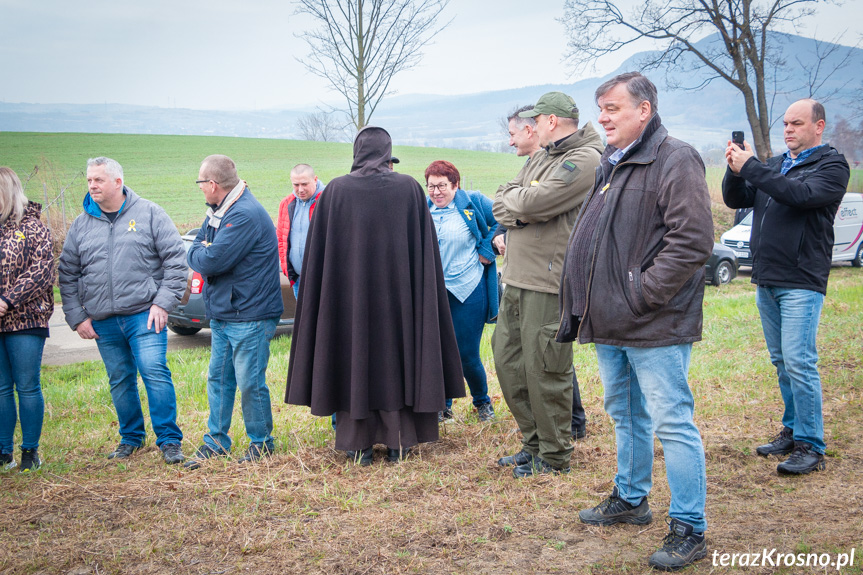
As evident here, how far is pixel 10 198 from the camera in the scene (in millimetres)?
4988

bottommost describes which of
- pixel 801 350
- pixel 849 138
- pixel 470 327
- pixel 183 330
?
pixel 183 330

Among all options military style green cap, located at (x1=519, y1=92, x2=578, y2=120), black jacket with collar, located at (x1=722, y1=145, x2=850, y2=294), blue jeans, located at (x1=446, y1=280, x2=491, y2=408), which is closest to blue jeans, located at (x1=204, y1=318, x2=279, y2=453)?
blue jeans, located at (x1=446, y1=280, x2=491, y2=408)

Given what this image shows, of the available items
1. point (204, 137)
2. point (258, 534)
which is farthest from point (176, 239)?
point (204, 137)

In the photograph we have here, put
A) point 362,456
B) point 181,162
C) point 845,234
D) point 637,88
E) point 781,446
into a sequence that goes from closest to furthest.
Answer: point 637,88, point 781,446, point 362,456, point 845,234, point 181,162

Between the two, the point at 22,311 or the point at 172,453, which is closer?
the point at 22,311

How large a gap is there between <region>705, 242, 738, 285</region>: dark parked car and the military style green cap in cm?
1266

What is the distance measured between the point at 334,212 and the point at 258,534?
82.5 inches

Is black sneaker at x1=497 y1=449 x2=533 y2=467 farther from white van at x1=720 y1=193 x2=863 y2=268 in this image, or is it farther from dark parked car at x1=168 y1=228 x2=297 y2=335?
white van at x1=720 y1=193 x2=863 y2=268

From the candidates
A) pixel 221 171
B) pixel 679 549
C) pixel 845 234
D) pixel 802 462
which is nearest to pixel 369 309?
pixel 221 171

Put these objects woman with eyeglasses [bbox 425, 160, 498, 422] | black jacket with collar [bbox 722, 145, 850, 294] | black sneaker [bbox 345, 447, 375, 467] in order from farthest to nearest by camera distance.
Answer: woman with eyeglasses [bbox 425, 160, 498, 422]
black sneaker [bbox 345, 447, 375, 467]
black jacket with collar [bbox 722, 145, 850, 294]

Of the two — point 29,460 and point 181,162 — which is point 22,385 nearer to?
point 29,460

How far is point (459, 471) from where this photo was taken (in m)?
4.59

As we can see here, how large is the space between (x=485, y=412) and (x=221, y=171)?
9.37 feet

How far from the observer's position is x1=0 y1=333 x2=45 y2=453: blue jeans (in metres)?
5.00
